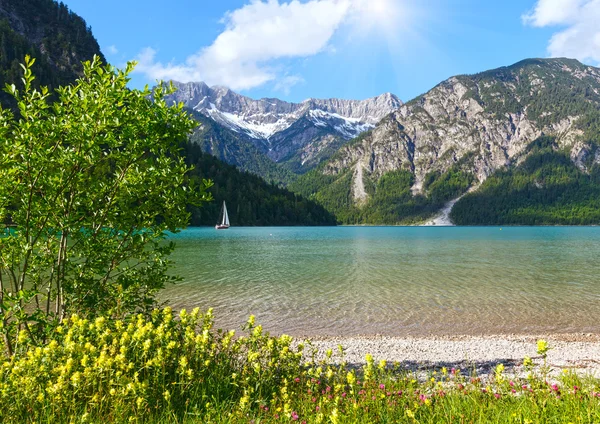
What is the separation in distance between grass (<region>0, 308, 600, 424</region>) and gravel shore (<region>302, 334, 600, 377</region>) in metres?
6.50

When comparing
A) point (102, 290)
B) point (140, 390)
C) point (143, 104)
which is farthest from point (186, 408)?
point (143, 104)

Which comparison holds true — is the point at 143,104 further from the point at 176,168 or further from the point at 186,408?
the point at 186,408

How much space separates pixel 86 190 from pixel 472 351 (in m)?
16.5

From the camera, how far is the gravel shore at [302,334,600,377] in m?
14.4

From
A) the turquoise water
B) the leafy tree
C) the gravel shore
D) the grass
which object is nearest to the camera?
the grass

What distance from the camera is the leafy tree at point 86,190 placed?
748cm

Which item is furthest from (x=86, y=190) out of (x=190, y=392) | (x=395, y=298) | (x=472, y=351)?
(x=395, y=298)

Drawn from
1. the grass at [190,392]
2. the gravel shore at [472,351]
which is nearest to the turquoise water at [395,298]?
the gravel shore at [472,351]

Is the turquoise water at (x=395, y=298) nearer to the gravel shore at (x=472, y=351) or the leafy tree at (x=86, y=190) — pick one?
the gravel shore at (x=472, y=351)

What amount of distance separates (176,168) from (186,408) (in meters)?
5.52

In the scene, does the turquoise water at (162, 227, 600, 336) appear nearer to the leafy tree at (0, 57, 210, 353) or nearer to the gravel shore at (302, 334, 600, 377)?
the gravel shore at (302, 334, 600, 377)

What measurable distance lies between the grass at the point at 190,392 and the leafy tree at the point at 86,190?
4.86ft

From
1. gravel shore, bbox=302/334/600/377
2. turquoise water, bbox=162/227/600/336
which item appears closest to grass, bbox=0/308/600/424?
gravel shore, bbox=302/334/600/377

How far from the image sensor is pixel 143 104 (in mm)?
8492
